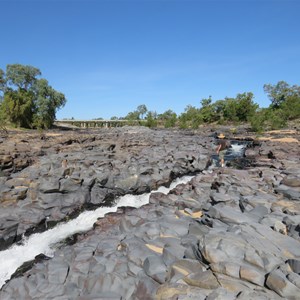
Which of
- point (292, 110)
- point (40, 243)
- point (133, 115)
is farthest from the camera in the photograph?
point (133, 115)

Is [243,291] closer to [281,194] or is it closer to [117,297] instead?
[117,297]

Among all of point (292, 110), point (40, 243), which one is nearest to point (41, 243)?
point (40, 243)

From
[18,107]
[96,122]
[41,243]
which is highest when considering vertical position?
[18,107]

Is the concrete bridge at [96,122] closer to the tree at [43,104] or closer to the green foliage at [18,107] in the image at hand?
the tree at [43,104]

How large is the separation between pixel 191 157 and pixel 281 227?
13825 millimetres

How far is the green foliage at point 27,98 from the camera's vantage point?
51531mm

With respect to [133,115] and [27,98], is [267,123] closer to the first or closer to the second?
[27,98]

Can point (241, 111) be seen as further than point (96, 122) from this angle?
No

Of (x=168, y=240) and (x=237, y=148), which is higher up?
(x=237, y=148)

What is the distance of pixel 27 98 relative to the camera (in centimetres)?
5266

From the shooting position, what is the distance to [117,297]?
5188 millimetres

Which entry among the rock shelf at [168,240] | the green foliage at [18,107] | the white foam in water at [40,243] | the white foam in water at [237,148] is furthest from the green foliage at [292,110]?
the white foam in water at [40,243]

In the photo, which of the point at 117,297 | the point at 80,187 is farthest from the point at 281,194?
the point at 80,187

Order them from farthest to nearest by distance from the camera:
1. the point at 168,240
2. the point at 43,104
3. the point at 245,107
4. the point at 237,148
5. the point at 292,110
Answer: the point at 245,107
the point at 292,110
the point at 43,104
the point at 237,148
the point at 168,240
